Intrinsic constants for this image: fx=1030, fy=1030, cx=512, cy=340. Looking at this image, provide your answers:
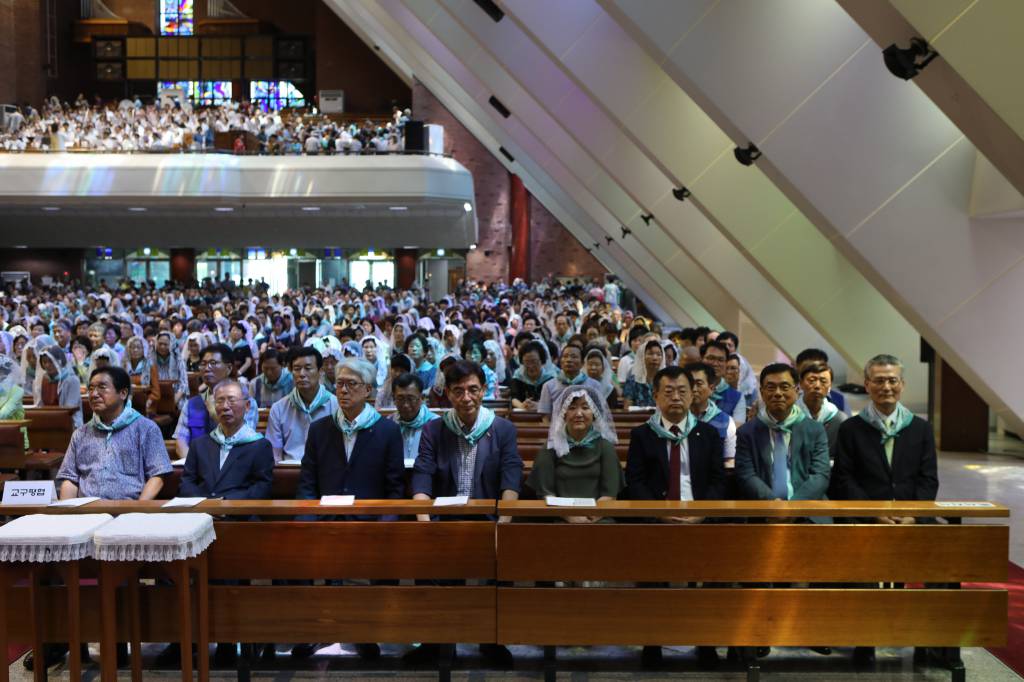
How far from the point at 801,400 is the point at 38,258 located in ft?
130

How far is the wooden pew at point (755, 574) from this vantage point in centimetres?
439

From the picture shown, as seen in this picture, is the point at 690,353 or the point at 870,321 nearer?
the point at 690,353

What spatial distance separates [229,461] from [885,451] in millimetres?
3314

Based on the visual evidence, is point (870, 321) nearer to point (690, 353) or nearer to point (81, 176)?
point (690, 353)

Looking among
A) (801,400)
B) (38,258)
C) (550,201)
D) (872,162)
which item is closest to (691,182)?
(872,162)

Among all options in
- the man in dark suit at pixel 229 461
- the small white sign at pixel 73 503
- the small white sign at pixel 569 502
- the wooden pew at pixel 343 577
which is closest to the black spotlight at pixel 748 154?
the small white sign at pixel 569 502

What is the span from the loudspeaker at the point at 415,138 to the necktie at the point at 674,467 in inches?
1101

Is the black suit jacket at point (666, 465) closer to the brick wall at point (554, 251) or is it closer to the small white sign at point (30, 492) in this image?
the small white sign at point (30, 492)

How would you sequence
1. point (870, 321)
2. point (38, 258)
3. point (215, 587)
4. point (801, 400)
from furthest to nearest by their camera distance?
point (38, 258) < point (870, 321) < point (801, 400) < point (215, 587)

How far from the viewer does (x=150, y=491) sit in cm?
527

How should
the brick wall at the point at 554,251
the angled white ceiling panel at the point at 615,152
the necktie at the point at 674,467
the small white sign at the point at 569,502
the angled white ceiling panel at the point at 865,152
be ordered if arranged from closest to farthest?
the small white sign at the point at 569,502 → the necktie at the point at 674,467 → the angled white ceiling panel at the point at 865,152 → the angled white ceiling panel at the point at 615,152 → the brick wall at the point at 554,251

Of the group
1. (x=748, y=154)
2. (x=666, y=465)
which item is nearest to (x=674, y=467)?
(x=666, y=465)

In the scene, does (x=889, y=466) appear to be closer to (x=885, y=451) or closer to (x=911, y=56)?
(x=885, y=451)

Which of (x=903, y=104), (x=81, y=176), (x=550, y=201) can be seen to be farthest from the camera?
(x=550, y=201)
